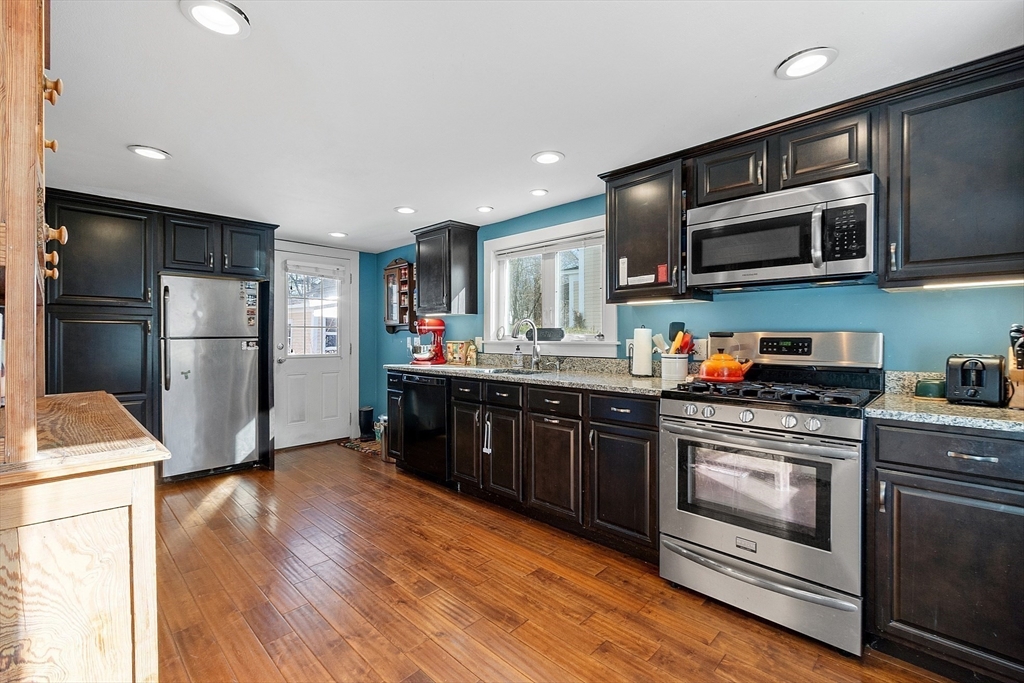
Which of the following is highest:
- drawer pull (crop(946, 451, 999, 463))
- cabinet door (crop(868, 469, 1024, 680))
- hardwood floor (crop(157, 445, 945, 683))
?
drawer pull (crop(946, 451, 999, 463))

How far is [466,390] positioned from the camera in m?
3.60

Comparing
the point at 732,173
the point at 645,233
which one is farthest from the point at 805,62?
the point at 645,233

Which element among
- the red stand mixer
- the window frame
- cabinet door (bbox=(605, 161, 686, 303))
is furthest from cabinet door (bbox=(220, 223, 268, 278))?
cabinet door (bbox=(605, 161, 686, 303))

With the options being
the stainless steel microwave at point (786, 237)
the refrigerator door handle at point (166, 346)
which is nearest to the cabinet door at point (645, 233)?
the stainless steel microwave at point (786, 237)

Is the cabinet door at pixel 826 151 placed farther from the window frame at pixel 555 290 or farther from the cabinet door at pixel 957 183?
the window frame at pixel 555 290

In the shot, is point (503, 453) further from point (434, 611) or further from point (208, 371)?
point (208, 371)

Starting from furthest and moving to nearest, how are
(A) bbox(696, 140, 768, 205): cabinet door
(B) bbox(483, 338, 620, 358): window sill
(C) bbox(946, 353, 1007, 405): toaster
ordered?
(B) bbox(483, 338, 620, 358): window sill
(A) bbox(696, 140, 768, 205): cabinet door
(C) bbox(946, 353, 1007, 405): toaster

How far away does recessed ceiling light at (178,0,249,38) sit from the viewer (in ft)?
4.93

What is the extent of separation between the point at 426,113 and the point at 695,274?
1.63m

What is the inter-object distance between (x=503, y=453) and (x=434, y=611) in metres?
1.29

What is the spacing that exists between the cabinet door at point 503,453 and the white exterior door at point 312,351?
2.79 meters

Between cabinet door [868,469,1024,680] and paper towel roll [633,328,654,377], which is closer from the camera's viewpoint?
cabinet door [868,469,1024,680]

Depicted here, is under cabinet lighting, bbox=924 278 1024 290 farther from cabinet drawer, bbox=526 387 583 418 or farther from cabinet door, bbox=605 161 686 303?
cabinet drawer, bbox=526 387 583 418

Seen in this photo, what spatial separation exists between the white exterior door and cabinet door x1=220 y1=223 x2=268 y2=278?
66 centimetres
